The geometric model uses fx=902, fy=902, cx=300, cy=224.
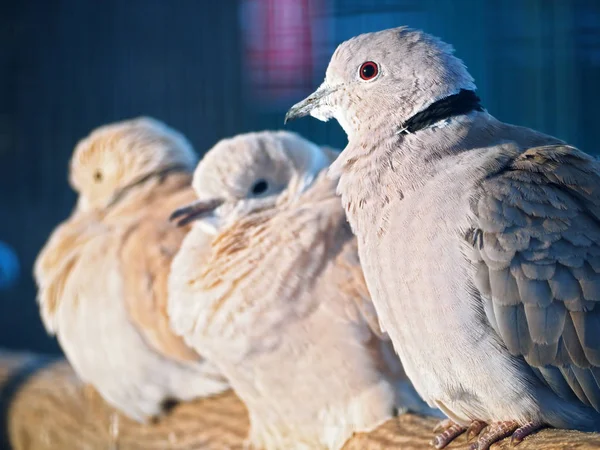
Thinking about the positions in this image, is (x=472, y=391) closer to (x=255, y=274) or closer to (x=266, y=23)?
(x=255, y=274)

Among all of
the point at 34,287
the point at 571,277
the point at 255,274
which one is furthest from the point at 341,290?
the point at 34,287

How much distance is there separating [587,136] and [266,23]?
1.28 meters

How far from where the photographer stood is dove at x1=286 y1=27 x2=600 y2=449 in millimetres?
1290

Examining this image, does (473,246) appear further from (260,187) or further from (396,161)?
(260,187)

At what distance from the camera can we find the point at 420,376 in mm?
1425

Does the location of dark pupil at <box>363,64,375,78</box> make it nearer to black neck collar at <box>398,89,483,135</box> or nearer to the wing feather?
black neck collar at <box>398,89,483,135</box>

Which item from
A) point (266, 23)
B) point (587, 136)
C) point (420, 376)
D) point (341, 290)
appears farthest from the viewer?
point (266, 23)

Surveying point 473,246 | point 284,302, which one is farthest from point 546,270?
point 284,302

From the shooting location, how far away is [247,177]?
6.54 ft

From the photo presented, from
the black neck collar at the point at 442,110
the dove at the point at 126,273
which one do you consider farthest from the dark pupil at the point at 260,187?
the black neck collar at the point at 442,110

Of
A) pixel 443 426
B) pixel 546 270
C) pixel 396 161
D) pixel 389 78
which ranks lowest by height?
pixel 443 426

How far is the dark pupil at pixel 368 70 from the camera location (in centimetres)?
149

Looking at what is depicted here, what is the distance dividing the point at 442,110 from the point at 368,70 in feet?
0.51

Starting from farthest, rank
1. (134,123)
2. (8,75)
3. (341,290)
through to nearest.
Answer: (8,75), (134,123), (341,290)
